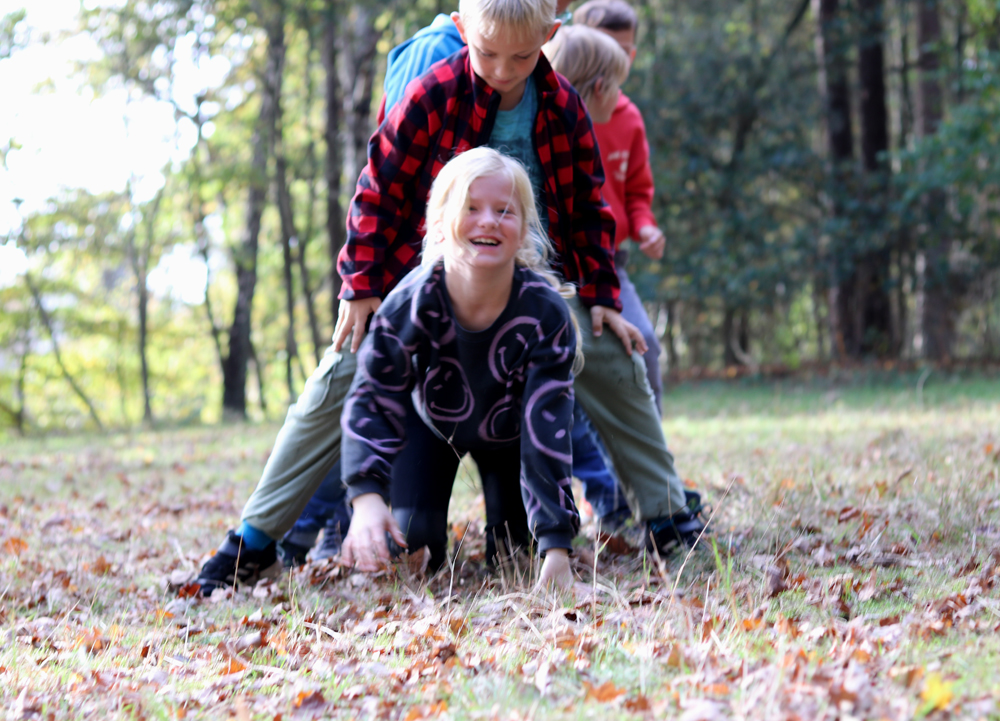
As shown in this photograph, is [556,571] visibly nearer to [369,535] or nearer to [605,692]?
[369,535]

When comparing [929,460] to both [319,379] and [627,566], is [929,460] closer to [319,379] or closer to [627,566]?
[627,566]

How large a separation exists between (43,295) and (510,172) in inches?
676

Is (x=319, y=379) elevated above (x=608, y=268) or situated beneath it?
situated beneath

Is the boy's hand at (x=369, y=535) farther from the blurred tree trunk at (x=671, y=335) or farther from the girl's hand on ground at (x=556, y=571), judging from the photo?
the blurred tree trunk at (x=671, y=335)

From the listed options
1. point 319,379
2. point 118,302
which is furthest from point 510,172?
point 118,302

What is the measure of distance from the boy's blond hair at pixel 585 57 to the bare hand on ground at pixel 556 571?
6.39ft

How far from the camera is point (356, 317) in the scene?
311 cm

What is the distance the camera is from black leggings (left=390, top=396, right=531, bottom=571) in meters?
3.21

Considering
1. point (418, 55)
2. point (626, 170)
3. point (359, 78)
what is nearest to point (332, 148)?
point (359, 78)

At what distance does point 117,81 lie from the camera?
48.0 ft

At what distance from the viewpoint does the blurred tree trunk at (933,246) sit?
13.5 m

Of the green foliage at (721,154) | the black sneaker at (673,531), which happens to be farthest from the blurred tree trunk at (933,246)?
the black sneaker at (673,531)

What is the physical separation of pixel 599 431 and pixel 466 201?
1063 mm

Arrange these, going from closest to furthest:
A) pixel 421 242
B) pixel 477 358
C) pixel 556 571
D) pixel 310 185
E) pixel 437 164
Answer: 1. pixel 556 571
2. pixel 477 358
3. pixel 437 164
4. pixel 421 242
5. pixel 310 185
